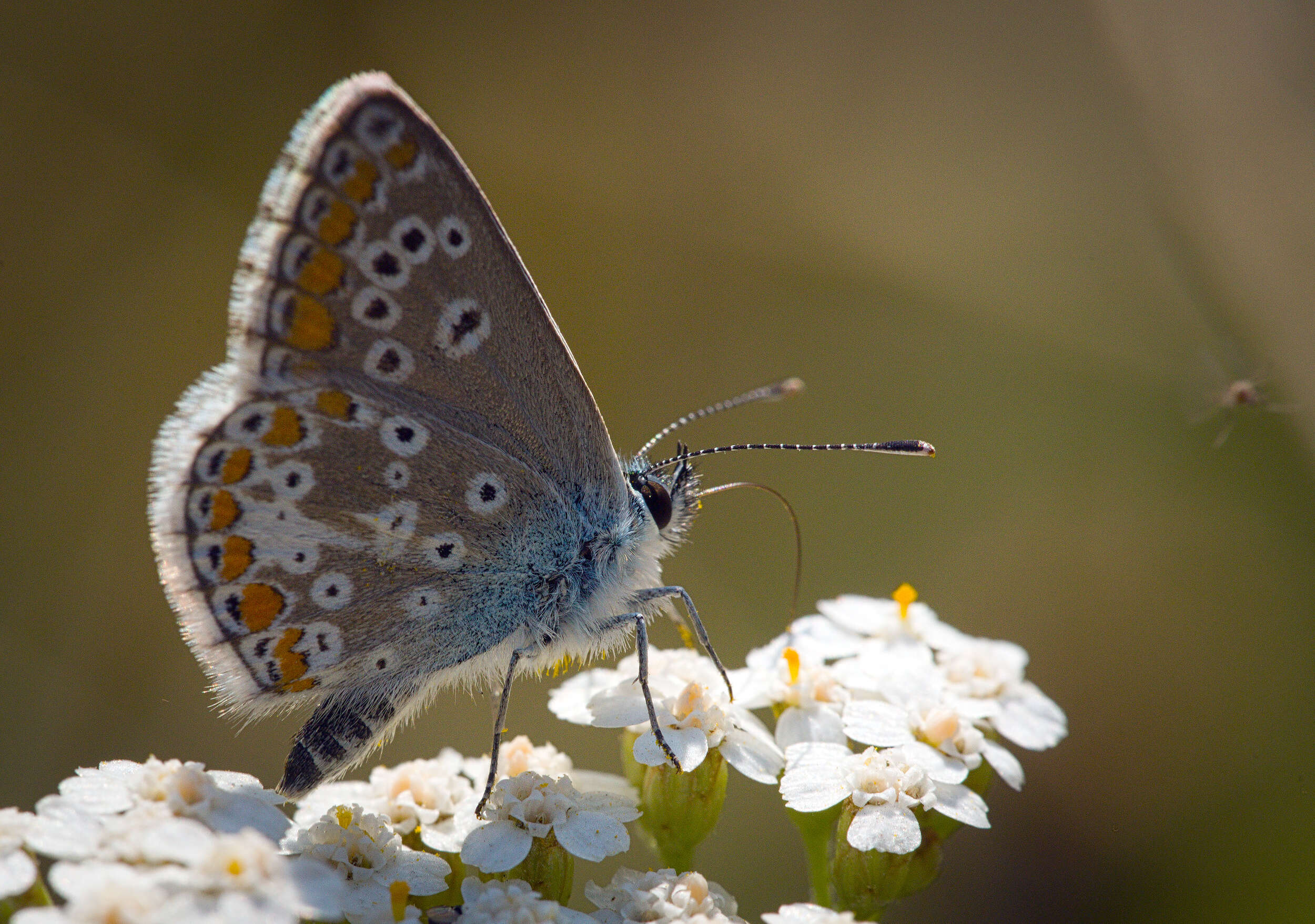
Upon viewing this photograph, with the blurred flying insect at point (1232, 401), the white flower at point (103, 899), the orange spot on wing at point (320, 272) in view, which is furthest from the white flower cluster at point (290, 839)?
the blurred flying insect at point (1232, 401)

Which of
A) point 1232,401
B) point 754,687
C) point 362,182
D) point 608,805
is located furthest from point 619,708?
point 1232,401

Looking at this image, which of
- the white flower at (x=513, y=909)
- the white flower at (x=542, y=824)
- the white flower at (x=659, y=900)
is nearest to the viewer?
the white flower at (x=513, y=909)

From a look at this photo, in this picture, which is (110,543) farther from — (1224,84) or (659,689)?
(1224,84)

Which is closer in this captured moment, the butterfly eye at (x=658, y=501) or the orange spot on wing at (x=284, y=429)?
the orange spot on wing at (x=284, y=429)

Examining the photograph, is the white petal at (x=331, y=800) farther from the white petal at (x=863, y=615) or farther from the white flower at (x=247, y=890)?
the white petal at (x=863, y=615)

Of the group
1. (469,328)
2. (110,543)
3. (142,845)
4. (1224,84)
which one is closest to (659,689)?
(469,328)

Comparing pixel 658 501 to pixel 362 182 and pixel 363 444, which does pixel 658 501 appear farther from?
pixel 362 182

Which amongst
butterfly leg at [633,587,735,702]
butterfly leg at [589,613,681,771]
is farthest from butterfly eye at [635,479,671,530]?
butterfly leg at [589,613,681,771]
